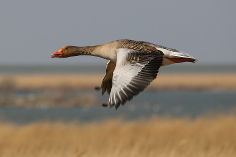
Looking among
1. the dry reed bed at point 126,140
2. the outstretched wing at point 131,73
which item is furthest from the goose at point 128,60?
the dry reed bed at point 126,140

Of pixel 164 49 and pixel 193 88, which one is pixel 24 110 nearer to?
pixel 193 88

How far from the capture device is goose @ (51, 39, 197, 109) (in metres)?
5.37

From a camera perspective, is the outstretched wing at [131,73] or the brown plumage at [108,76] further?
the brown plumage at [108,76]

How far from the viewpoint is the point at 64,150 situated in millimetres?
11078

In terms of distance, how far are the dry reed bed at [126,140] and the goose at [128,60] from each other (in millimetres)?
3395

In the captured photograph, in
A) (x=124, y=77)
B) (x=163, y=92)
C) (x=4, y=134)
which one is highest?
(x=124, y=77)

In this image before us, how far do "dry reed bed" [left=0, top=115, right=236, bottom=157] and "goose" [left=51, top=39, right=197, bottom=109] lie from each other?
11.1 feet


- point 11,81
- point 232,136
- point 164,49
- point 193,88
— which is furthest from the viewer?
point 193,88

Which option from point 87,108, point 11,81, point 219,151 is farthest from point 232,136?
point 11,81

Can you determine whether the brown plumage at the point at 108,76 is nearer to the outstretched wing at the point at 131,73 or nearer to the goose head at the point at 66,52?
the goose head at the point at 66,52

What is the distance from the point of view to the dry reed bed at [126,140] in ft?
34.9

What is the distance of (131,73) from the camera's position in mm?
5535

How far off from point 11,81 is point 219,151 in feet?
107

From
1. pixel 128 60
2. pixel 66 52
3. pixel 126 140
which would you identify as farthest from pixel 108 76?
pixel 126 140
